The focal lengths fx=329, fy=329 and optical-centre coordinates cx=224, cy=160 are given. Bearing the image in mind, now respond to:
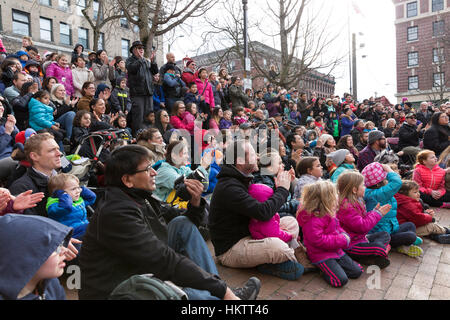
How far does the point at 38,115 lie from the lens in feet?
19.8

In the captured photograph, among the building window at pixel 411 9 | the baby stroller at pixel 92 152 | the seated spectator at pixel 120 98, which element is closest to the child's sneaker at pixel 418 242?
the baby stroller at pixel 92 152

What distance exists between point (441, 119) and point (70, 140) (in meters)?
8.95

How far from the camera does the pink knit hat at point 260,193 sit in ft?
11.7

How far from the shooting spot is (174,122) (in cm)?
842

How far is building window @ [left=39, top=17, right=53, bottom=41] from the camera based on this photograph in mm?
31562

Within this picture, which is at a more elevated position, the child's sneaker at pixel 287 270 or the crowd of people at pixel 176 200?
the crowd of people at pixel 176 200

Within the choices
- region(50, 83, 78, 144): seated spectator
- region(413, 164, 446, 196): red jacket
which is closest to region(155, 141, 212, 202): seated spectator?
region(50, 83, 78, 144): seated spectator

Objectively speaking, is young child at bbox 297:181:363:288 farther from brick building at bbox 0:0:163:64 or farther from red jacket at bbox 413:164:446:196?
brick building at bbox 0:0:163:64

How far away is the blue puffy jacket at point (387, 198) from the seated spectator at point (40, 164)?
12.8 feet

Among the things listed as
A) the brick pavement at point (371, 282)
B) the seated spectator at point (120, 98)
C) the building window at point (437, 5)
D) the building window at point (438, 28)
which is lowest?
the brick pavement at point (371, 282)

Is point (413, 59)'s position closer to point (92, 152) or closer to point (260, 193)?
point (92, 152)

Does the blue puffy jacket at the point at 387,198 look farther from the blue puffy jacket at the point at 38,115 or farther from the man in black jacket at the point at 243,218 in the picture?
the blue puffy jacket at the point at 38,115

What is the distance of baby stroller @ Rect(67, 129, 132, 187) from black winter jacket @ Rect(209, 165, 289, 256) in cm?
214

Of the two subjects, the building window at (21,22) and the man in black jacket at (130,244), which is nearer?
the man in black jacket at (130,244)
